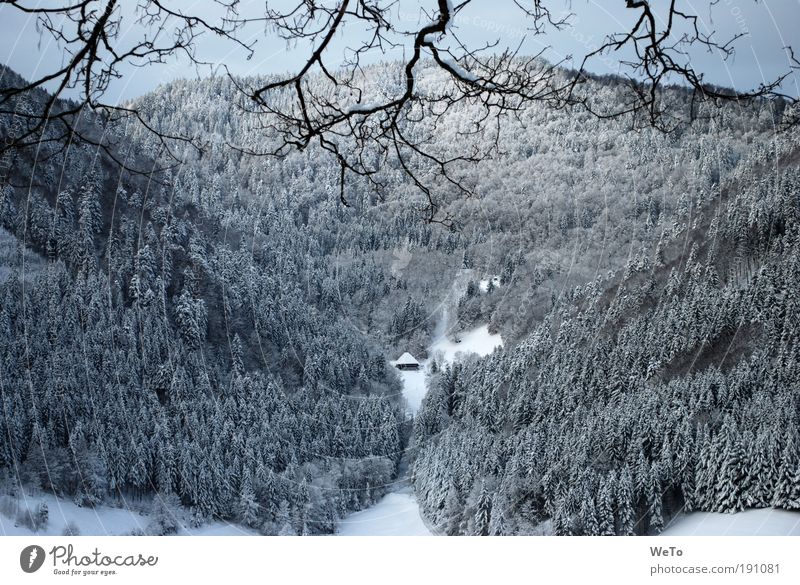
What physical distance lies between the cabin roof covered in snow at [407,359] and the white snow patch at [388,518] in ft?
72.7

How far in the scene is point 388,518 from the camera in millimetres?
7137

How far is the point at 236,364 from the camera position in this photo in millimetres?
25438

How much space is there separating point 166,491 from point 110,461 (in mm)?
5431

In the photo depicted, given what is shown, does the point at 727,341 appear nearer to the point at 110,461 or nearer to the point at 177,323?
the point at 110,461

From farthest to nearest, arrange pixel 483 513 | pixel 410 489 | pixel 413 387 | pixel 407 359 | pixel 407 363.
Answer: pixel 407 359, pixel 407 363, pixel 413 387, pixel 410 489, pixel 483 513

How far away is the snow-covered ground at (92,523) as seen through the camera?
445cm

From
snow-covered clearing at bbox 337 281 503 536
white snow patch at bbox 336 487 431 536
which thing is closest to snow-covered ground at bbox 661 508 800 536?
snow-covered clearing at bbox 337 281 503 536

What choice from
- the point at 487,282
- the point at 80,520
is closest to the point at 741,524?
the point at 80,520

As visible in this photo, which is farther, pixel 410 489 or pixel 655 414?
pixel 410 489

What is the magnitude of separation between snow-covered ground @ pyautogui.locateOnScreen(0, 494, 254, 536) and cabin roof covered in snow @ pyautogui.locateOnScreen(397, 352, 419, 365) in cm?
2316

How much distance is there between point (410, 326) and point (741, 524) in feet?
98.3

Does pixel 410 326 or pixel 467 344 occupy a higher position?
pixel 410 326

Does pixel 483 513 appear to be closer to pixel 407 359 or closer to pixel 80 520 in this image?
pixel 80 520
